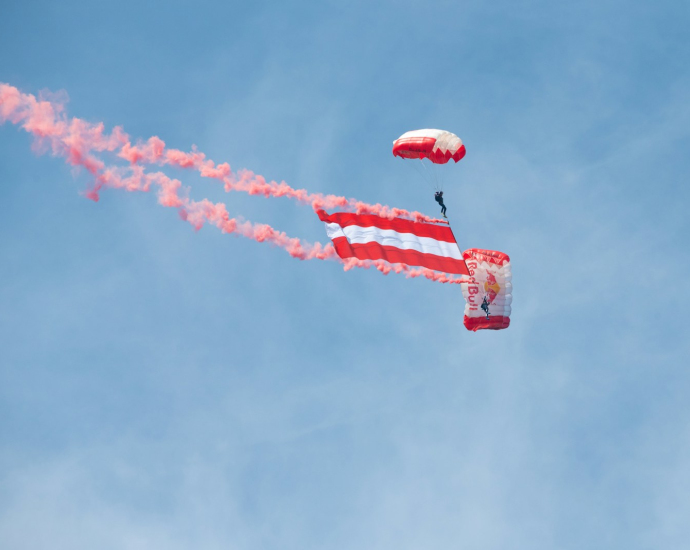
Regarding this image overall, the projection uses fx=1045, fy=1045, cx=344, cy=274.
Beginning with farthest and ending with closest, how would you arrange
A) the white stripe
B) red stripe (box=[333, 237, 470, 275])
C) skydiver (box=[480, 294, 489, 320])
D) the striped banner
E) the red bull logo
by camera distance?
1. the red bull logo
2. skydiver (box=[480, 294, 489, 320])
3. the white stripe
4. the striped banner
5. red stripe (box=[333, 237, 470, 275])

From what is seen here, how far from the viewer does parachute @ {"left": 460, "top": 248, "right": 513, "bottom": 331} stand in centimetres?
5072

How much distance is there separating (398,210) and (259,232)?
6603 mm

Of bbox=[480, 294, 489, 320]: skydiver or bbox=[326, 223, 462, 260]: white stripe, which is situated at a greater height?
bbox=[326, 223, 462, 260]: white stripe

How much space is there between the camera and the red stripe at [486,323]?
50.7 meters

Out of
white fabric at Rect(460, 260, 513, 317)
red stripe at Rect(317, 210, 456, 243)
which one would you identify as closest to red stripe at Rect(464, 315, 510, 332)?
white fabric at Rect(460, 260, 513, 317)

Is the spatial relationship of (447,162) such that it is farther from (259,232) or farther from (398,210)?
(259,232)

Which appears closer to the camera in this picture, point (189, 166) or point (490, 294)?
point (189, 166)

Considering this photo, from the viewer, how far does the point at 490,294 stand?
168 ft

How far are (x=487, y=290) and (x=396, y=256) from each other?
7.49 metres

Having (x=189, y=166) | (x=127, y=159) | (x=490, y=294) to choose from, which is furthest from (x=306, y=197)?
(x=490, y=294)

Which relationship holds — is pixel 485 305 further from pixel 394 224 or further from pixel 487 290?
pixel 394 224

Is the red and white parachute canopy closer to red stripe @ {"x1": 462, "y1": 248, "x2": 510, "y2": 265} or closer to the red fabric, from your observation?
the red fabric

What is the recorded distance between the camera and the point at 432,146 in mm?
45094

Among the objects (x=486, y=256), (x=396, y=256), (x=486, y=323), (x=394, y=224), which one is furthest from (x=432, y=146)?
(x=486, y=323)
